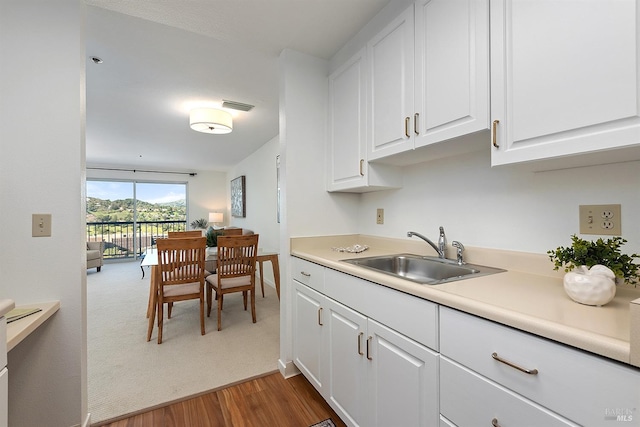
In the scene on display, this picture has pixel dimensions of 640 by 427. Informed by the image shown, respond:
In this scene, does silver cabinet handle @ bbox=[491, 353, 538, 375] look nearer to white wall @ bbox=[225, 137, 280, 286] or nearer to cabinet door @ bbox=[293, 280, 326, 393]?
cabinet door @ bbox=[293, 280, 326, 393]

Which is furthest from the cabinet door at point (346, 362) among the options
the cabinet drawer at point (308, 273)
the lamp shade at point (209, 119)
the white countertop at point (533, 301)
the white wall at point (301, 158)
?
the lamp shade at point (209, 119)

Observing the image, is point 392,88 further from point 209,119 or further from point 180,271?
point 180,271

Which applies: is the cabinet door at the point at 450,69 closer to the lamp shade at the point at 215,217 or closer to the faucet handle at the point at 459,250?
the faucet handle at the point at 459,250

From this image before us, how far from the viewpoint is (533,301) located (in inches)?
32.6

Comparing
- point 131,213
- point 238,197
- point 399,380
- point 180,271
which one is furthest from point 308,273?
point 131,213

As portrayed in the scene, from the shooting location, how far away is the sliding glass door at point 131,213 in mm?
6477

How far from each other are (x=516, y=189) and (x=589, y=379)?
0.90 m

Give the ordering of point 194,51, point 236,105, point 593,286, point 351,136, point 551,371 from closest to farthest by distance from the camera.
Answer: point 551,371, point 593,286, point 351,136, point 194,51, point 236,105

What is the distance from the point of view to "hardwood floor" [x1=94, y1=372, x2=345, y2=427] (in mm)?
1548

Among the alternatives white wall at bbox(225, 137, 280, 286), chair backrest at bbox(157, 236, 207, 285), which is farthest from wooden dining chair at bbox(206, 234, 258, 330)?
white wall at bbox(225, 137, 280, 286)

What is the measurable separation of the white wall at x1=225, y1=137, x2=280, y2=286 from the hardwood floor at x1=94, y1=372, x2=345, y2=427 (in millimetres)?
2297

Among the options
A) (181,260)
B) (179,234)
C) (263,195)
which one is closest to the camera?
(181,260)

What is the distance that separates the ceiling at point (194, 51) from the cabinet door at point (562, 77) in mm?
889

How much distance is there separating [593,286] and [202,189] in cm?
778
